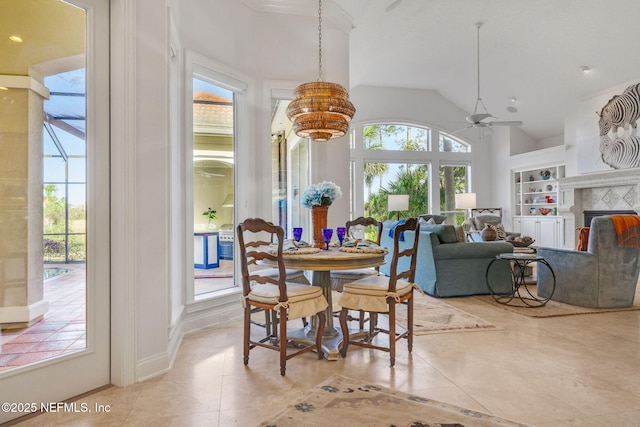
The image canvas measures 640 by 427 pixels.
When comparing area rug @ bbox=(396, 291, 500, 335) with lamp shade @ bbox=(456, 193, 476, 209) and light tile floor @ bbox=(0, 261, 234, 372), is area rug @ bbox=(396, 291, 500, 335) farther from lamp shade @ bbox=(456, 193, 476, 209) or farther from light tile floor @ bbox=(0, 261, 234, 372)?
lamp shade @ bbox=(456, 193, 476, 209)

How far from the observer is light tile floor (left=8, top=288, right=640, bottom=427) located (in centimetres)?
187

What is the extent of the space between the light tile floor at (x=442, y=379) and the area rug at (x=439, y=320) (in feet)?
0.39

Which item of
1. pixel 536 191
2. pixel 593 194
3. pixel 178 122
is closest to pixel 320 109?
pixel 178 122

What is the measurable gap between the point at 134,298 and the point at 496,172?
373 inches

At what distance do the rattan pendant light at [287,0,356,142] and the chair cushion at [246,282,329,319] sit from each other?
128cm

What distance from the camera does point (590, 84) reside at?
6855 millimetres

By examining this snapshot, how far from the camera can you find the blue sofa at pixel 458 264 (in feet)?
14.1

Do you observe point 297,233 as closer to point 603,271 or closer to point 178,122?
point 178,122

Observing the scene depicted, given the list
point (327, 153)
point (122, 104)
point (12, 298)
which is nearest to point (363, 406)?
point (12, 298)

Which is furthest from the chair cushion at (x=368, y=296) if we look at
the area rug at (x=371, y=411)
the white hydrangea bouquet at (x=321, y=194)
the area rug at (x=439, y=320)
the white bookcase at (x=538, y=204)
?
the white bookcase at (x=538, y=204)

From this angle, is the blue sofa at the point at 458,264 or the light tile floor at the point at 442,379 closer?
the light tile floor at the point at 442,379

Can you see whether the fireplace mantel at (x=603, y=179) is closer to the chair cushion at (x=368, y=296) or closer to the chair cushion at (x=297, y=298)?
the chair cushion at (x=368, y=296)

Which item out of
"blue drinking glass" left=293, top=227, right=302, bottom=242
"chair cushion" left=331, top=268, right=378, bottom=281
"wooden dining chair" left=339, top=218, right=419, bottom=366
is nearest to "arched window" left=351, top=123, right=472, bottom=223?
"chair cushion" left=331, top=268, right=378, bottom=281

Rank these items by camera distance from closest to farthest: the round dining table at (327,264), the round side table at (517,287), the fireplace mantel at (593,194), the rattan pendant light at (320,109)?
1. the round dining table at (327,264)
2. the rattan pendant light at (320,109)
3. the round side table at (517,287)
4. the fireplace mantel at (593,194)
